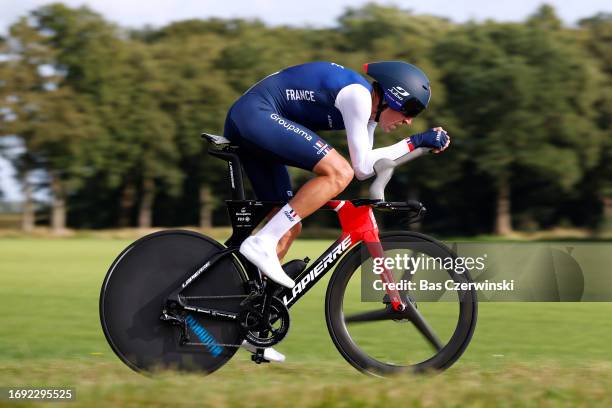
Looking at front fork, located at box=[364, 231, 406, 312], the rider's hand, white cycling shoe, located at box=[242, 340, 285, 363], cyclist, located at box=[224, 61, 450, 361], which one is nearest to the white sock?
cyclist, located at box=[224, 61, 450, 361]

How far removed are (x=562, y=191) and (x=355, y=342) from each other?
5852 cm

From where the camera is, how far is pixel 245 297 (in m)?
5.49

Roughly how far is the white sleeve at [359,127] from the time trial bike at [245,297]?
0.20 m

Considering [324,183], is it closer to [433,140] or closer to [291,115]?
[291,115]

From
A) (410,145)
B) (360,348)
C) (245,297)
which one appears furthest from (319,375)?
(410,145)

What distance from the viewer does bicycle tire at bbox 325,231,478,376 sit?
5309 mm

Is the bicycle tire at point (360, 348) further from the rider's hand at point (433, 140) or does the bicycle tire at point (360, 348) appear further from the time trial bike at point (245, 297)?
the rider's hand at point (433, 140)

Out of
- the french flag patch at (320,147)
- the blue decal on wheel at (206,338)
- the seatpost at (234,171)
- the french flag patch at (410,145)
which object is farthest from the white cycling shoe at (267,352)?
the french flag patch at (410,145)

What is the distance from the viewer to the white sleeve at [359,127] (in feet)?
16.9

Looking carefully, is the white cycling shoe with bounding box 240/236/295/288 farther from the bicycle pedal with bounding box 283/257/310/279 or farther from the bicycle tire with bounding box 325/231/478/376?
the bicycle tire with bounding box 325/231/478/376

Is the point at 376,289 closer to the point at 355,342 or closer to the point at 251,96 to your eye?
the point at 355,342

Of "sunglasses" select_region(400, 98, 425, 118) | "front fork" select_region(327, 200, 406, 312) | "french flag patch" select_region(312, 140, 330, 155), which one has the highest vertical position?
"sunglasses" select_region(400, 98, 425, 118)

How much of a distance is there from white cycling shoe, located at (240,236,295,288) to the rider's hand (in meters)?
0.99

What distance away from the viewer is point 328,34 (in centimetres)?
7775
